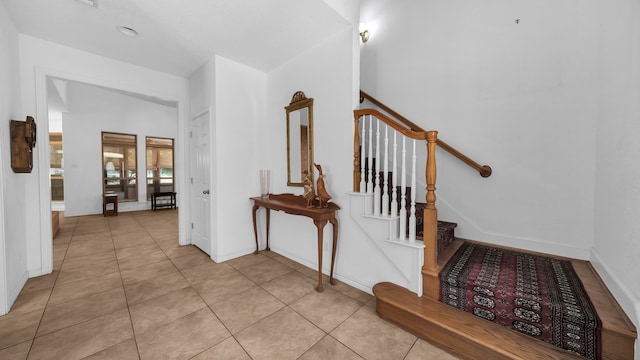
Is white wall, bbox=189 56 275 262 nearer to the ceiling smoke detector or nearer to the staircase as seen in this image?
the ceiling smoke detector

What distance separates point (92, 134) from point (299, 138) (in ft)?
22.7

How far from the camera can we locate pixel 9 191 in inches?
85.0

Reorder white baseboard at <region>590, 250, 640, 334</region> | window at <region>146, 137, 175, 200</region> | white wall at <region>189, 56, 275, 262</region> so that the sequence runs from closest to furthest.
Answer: white baseboard at <region>590, 250, 640, 334</region> < white wall at <region>189, 56, 275, 262</region> < window at <region>146, 137, 175, 200</region>

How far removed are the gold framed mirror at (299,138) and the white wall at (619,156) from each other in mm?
2573

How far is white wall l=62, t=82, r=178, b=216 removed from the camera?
611 cm

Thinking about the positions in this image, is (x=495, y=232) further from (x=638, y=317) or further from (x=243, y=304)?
(x=243, y=304)

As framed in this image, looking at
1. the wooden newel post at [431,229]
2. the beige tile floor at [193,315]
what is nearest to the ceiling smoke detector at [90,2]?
the beige tile floor at [193,315]

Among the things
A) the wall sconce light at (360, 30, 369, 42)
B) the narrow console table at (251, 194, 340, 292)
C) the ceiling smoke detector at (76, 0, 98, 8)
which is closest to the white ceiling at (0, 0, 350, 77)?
the ceiling smoke detector at (76, 0, 98, 8)

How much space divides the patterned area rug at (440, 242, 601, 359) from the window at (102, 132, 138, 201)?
8556 mm

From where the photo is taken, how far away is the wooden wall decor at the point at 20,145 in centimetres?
222

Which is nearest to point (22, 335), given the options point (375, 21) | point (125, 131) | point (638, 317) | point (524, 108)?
point (638, 317)

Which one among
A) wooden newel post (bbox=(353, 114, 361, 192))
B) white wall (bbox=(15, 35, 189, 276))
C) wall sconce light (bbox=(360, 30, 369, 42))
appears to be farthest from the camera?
wall sconce light (bbox=(360, 30, 369, 42))

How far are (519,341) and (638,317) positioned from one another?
582 millimetres

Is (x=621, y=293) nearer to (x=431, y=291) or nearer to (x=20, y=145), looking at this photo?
(x=431, y=291)
